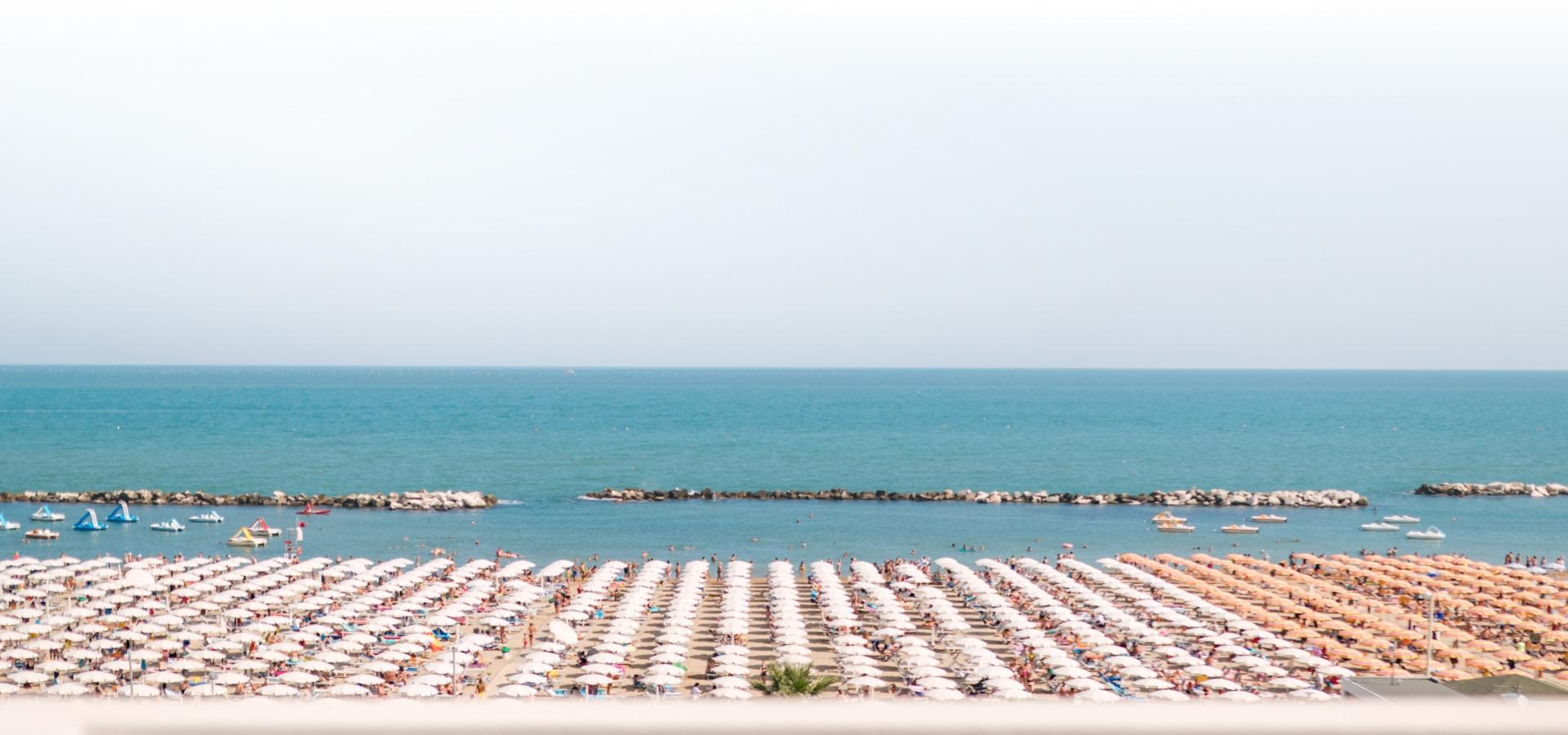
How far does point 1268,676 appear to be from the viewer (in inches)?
1014

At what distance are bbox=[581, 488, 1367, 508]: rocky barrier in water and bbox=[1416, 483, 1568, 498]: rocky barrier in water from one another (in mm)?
4636

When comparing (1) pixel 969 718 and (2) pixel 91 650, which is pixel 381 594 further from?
(1) pixel 969 718

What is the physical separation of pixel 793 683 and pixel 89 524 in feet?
137

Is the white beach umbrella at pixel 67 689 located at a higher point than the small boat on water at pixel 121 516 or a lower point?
higher

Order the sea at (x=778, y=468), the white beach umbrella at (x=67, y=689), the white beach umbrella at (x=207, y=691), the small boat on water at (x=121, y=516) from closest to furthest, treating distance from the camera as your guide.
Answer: the white beach umbrella at (x=207, y=691) < the white beach umbrella at (x=67, y=689) < the sea at (x=778, y=468) < the small boat on water at (x=121, y=516)

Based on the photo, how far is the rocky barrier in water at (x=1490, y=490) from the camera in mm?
69375

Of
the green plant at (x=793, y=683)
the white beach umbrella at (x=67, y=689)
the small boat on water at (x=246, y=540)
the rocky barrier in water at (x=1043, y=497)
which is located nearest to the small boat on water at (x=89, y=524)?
the small boat on water at (x=246, y=540)

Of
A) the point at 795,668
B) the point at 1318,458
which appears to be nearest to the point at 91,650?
the point at 795,668

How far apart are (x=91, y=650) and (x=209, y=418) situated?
112518 millimetres

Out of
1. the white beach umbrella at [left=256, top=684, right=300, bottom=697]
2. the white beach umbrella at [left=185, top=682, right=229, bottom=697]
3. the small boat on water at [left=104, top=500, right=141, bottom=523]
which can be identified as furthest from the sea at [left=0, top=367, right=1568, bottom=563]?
the white beach umbrella at [left=185, top=682, right=229, bottom=697]

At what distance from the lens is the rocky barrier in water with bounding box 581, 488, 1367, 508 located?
6456 cm

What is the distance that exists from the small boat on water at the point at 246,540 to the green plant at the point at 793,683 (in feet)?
99.3

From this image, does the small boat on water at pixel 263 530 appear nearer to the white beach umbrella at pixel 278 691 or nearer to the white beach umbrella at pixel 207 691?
the white beach umbrella at pixel 207 691

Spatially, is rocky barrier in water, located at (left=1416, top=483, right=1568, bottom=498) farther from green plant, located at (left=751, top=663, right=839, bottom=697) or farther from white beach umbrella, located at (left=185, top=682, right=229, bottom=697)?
white beach umbrella, located at (left=185, top=682, right=229, bottom=697)
